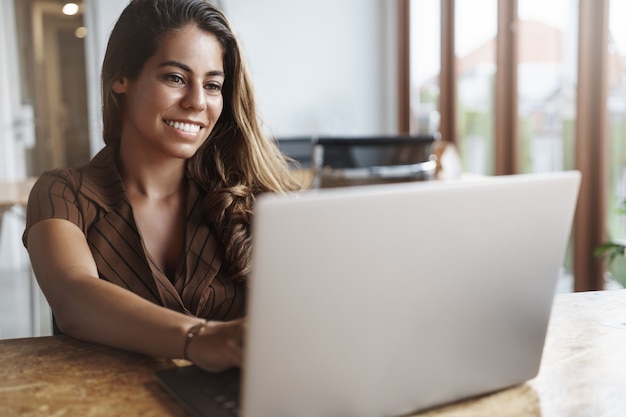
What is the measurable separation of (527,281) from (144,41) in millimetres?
888

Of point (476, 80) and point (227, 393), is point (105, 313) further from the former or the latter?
point (476, 80)

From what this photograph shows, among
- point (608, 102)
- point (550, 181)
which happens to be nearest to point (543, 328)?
point (550, 181)

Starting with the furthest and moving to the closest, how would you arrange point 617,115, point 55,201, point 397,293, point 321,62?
point 321,62
point 617,115
point 55,201
point 397,293

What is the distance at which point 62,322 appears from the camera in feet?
3.49

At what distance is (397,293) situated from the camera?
2.30 feet

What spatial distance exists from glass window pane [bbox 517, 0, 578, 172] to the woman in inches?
108

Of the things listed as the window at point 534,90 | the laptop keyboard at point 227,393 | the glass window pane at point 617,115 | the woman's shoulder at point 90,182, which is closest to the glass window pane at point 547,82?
the window at point 534,90

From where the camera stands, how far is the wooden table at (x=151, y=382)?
809mm

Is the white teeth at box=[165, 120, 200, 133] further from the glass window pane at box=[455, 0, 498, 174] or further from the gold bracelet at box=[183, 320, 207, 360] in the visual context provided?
the glass window pane at box=[455, 0, 498, 174]

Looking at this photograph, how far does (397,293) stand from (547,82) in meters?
3.59

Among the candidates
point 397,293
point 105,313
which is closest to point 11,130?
point 105,313

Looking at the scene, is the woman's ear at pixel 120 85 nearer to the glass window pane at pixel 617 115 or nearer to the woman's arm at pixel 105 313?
the woman's arm at pixel 105 313

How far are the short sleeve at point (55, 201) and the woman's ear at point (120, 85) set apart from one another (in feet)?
0.69

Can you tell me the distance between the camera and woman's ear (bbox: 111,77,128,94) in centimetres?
140
